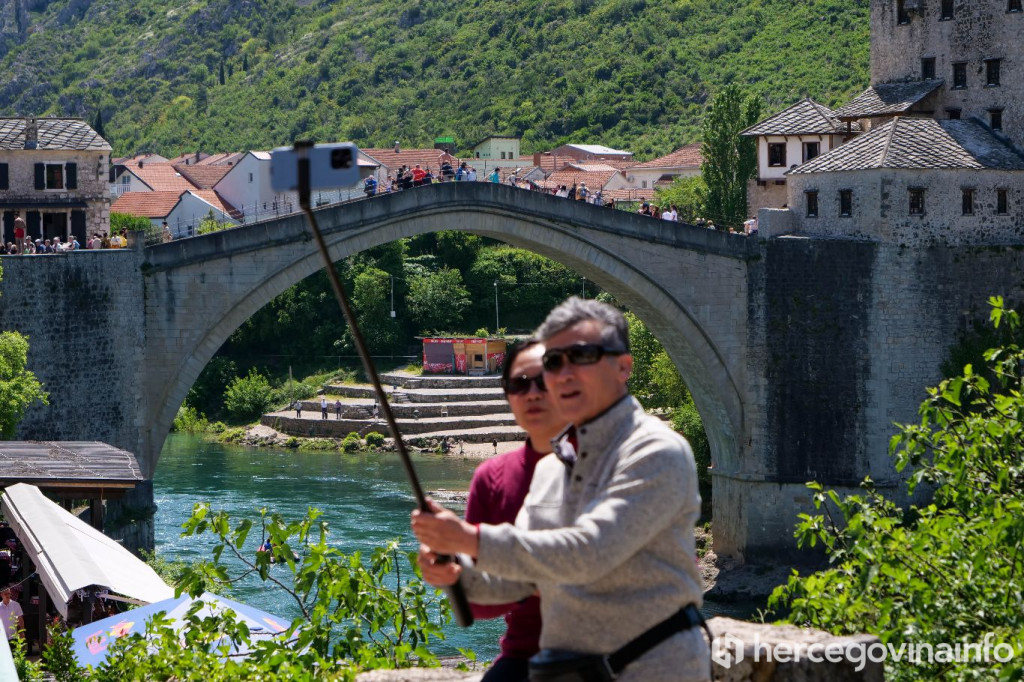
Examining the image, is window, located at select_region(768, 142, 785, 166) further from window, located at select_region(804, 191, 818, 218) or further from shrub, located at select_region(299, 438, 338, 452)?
shrub, located at select_region(299, 438, 338, 452)

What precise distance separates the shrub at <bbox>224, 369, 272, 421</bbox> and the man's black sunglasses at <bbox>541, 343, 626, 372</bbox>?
48.6 metres

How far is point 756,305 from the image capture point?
95.0 ft

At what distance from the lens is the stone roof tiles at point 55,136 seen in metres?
31.3

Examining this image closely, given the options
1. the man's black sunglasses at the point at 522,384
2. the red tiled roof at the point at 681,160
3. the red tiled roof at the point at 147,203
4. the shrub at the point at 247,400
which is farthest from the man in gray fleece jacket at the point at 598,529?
the red tiled roof at the point at 681,160

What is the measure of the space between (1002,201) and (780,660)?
23473mm

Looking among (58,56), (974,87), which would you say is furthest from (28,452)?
(58,56)

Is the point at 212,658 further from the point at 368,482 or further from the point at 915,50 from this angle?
the point at 368,482

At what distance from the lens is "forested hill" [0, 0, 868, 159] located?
79.2 m

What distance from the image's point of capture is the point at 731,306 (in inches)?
1148

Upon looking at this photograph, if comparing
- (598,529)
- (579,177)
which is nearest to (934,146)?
(598,529)

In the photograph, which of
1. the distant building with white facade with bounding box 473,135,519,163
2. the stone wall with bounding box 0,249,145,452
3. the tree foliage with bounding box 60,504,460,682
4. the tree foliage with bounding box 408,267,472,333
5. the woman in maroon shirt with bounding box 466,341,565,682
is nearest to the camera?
the woman in maroon shirt with bounding box 466,341,565,682

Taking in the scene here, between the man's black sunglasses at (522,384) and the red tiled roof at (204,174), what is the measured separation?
6154 cm

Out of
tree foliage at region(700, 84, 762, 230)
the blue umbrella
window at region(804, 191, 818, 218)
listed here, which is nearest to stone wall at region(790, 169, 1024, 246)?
window at region(804, 191, 818, 218)

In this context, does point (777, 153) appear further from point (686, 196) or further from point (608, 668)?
point (608, 668)
